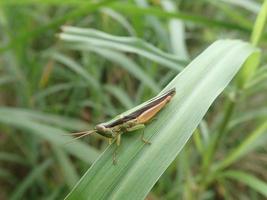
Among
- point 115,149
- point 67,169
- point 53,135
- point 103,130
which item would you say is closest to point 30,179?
point 67,169

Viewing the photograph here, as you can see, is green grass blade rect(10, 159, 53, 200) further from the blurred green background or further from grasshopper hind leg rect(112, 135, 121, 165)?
grasshopper hind leg rect(112, 135, 121, 165)

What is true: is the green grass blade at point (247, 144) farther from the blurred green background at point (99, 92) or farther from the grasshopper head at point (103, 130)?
the grasshopper head at point (103, 130)

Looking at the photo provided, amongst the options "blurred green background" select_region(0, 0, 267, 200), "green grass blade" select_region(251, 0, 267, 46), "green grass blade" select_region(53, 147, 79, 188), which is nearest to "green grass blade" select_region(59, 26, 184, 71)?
"blurred green background" select_region(0, 0, 267, 200)

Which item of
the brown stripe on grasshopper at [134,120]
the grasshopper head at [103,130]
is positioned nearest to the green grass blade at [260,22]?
the brown stripe on grasshopper at [134,120]

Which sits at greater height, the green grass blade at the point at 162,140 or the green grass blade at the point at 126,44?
the green grass blade at the point at 126,44

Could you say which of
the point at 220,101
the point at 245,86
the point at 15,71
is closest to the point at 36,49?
the point at 15,71

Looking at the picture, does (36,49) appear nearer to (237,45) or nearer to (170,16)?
(170,16)
